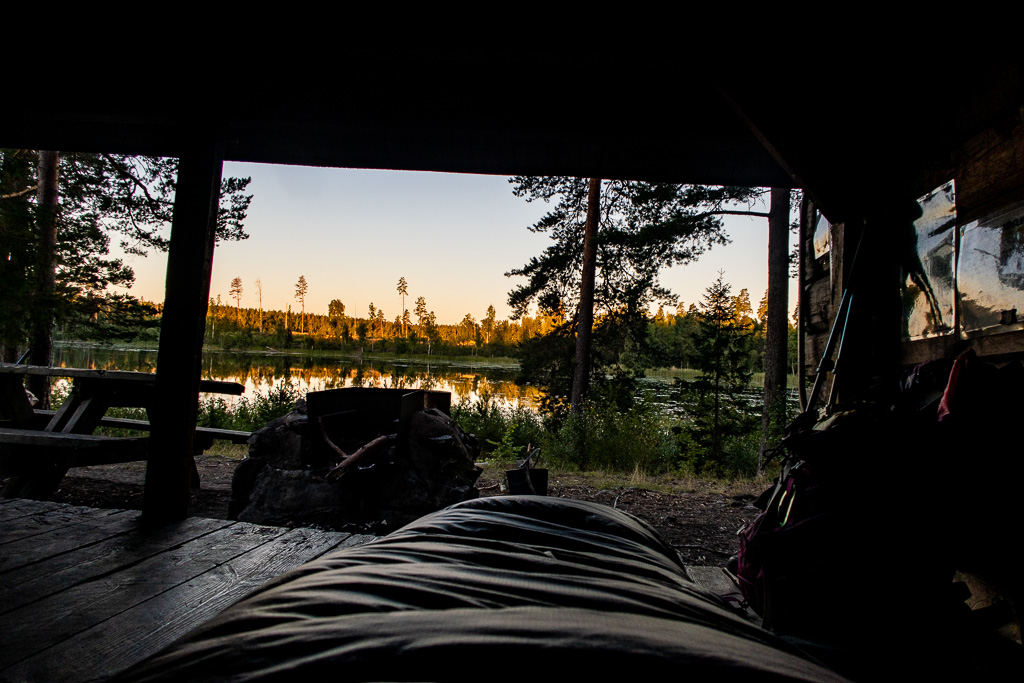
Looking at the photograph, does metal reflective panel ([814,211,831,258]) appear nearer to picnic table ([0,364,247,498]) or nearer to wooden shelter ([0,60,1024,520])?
wooden shelter ([0,60,1024,520])

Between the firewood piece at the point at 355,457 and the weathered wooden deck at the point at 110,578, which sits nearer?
the weathered wooden deck at the point at 110,578

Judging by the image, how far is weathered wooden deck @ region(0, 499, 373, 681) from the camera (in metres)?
1.40

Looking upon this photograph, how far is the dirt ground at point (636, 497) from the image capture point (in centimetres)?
374

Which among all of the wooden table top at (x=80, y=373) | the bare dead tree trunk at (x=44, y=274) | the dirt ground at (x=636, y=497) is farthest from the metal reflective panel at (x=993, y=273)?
the bare dead tree trunk at (x=44, y=274)

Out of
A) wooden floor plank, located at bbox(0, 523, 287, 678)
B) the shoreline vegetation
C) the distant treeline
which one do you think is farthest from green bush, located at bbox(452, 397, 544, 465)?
the distant treeline

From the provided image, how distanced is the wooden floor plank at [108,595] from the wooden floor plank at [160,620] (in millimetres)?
47

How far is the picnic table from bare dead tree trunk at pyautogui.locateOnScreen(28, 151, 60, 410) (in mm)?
4566

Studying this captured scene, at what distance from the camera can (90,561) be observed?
6.74 feet

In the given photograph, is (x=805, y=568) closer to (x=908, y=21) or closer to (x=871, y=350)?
(x=871, y=350)

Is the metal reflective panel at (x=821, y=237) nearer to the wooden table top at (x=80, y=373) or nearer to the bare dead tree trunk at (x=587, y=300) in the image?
the wooden table top at (x=80, y=373)

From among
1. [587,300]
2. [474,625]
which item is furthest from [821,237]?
[587,300]

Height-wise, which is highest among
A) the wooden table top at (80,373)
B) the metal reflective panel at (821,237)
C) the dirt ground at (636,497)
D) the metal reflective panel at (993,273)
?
the metal reflective panel at (821,237)

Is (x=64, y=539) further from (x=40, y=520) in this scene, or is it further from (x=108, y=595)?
(x=108, y=595)

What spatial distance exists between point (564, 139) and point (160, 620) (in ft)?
8.45
